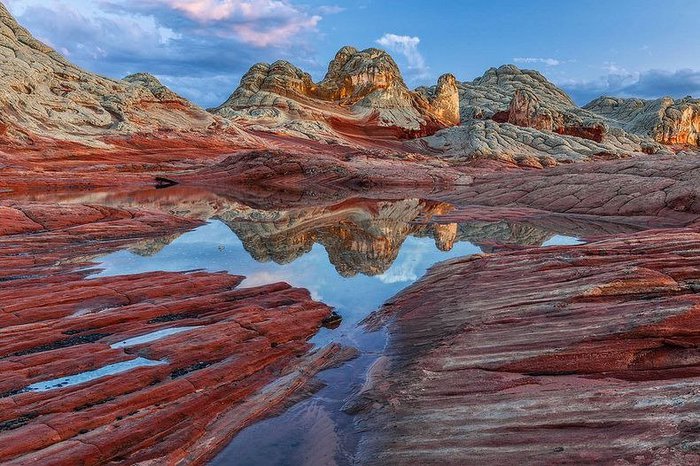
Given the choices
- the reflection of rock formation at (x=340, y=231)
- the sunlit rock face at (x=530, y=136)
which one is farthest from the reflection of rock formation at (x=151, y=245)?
the sunlit rock face at (x=530, y=136)

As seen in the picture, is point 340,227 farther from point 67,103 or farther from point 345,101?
point 345,101

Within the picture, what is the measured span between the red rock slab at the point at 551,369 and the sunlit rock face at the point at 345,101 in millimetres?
67786

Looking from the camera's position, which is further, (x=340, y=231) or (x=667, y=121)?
(x=667, y=121)

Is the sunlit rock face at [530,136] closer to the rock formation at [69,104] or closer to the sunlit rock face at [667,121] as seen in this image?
the sunlit rock face at [667,121]

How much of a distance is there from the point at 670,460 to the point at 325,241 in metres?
21.8

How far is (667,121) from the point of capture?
4087 inches

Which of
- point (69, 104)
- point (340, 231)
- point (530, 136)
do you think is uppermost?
point (69, 104)

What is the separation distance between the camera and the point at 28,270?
17.2 meters

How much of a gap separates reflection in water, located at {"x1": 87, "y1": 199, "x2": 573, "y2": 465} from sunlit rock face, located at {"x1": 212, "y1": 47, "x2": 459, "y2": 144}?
149 feet

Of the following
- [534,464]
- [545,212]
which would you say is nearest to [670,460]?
[534,464]

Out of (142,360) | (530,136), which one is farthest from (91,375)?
(530,136)

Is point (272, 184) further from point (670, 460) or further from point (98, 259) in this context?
point (670, 460)

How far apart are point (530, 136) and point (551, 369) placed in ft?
233

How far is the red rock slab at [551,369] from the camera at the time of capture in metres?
6.85
